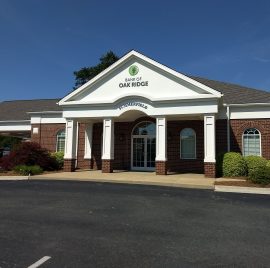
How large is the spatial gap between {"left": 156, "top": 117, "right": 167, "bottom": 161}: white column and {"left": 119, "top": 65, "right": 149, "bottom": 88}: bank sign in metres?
2.66

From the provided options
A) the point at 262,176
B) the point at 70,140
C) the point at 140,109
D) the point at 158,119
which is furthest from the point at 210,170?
the point at 70,140

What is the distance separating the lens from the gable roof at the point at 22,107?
29.9m

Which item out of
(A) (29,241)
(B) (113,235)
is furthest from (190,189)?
(A) (29,241)

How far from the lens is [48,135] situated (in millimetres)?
26938

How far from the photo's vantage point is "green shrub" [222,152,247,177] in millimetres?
18672

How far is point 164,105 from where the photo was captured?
20156 mm

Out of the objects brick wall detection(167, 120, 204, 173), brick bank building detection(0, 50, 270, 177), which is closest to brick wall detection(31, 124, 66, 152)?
brick bank building detection(0, 50, 270, 177)

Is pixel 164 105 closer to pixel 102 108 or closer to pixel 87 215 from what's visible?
pixel 102 108

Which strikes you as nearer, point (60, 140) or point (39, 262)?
point (39, 262)

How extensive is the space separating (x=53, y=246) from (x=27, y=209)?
3778 mm

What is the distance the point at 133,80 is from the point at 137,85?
424 millimetres

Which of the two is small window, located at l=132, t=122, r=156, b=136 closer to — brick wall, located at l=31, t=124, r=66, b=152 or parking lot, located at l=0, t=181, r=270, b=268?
brick wall, located at l=31, t=124, r=66, b=152

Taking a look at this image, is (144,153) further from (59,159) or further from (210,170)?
(210,170)

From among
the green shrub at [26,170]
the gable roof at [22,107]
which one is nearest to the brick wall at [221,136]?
the green shrub at [26,170]
